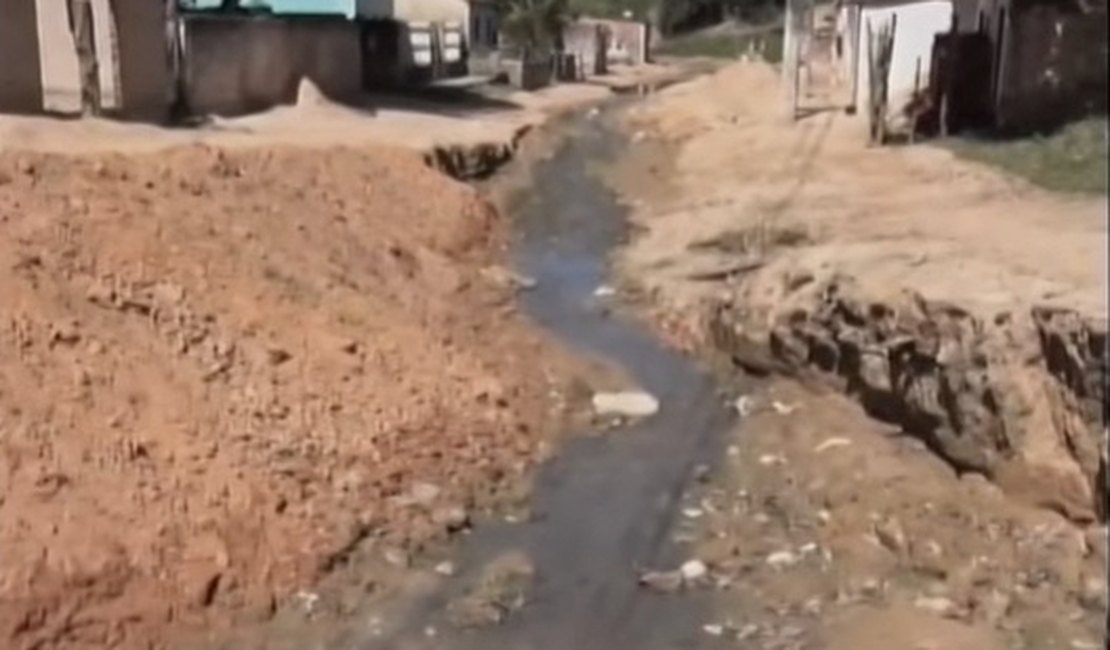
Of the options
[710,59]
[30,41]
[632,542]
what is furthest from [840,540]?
[710,59]

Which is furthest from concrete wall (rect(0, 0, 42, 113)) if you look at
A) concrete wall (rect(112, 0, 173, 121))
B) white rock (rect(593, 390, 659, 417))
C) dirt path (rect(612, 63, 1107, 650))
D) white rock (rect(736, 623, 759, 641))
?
white rock (rect(736, 623, 759, 641))

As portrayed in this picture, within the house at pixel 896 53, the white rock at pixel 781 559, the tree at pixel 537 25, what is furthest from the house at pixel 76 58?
the tree at pixel 537 25

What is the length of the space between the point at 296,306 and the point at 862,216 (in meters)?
5.06

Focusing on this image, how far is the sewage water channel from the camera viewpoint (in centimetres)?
754

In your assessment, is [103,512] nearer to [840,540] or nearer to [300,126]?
[840,540]

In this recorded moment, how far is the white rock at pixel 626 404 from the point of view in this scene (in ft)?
35.9

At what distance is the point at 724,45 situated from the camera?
47.4 m

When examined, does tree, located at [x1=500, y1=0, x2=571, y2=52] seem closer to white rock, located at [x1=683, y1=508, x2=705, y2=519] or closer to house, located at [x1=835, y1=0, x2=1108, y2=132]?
house, located at [x1=835, y1=0, x2=1108, y2=132]

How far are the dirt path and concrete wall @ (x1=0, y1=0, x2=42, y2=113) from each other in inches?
286

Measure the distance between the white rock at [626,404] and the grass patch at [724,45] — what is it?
97.9 ft

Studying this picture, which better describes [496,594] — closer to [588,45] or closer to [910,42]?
[910,42]

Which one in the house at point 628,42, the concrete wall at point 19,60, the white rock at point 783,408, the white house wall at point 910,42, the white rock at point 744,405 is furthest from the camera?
the house at point 628,42

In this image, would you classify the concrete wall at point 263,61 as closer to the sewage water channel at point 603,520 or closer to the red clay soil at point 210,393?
the red clay soil at point 210,393

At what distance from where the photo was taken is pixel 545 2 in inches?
1540
